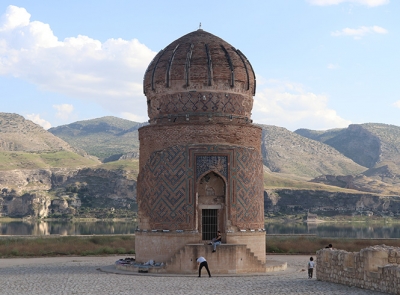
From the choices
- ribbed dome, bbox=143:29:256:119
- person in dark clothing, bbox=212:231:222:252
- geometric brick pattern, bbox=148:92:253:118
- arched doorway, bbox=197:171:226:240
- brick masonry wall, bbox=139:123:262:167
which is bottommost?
person in dark clothing, bbox=212:231:222:252

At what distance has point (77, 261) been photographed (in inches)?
1200

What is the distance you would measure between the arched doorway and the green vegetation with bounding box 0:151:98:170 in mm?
136338

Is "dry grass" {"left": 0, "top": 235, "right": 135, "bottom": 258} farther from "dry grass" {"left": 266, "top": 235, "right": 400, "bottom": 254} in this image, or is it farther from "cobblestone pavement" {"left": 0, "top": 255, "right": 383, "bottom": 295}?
"dry grass" {"left": 266, "top": 235, "right": 400, "bottom": 254}

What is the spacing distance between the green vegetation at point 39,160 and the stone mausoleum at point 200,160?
13503 cm

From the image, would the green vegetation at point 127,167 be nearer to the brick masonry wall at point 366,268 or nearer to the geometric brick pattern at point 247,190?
the geometric brick pattern at point 247,190

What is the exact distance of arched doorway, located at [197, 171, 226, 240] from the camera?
25000 mm

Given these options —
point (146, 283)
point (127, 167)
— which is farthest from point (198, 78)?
point (127, 167)

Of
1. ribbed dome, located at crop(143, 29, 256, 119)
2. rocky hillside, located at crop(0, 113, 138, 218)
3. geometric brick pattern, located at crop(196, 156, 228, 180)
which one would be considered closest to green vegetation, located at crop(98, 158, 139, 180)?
rocky hillside, located at crop(0, 113, 138, 218)

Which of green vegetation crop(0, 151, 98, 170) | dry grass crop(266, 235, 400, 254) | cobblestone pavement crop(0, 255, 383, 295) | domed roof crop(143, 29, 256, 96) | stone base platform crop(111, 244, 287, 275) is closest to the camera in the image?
cobblestone pavement crop(0, 255, 383, 295)

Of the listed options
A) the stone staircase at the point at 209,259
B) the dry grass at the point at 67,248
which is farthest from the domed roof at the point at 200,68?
the dry grass at the point at 67,248

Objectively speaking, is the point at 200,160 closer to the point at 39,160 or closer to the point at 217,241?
the point at 217,241

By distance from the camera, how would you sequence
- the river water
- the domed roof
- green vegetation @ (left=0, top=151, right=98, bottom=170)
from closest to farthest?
the domed roof, the river water, green vegetation @ (left=0, top=151, right=98, bottom=170)

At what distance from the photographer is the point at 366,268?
1777cm

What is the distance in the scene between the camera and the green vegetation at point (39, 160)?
159 metres
